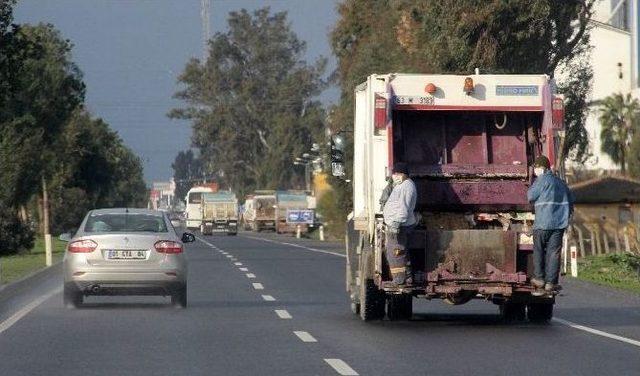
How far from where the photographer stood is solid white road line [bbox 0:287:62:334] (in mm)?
19641

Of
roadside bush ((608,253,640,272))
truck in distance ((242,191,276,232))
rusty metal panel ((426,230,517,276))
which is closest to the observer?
rusty metal panel ((426,230,517,276))

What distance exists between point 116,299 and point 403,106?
7.95 m

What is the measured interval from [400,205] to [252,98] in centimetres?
10939

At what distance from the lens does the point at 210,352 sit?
Answer: 1559 cm

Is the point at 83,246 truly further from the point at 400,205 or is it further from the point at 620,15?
the point at 620,15

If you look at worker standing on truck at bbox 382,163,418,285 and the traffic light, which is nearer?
worker standing on truck at bbox 382,163,418,285

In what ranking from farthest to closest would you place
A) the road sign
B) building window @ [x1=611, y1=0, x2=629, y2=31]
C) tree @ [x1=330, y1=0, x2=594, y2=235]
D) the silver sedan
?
1. building window @ [x1=611, y1=0, x2=629, y2=31]
2. the road sign
3. tree @ [x1=330, y1=0, x2=594, y2=235]
4. the silver sedan

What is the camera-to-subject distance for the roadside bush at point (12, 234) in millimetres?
53531

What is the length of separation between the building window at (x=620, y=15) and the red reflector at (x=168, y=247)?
8377 centimetres

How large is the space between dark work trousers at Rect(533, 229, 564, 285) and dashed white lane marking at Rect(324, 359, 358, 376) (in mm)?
4746

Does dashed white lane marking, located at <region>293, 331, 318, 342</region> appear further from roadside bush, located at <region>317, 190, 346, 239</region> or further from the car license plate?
roadside bush, located at <region>317, 190, 346, 239</region>

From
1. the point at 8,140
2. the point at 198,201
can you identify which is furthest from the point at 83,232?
the point at 198,201

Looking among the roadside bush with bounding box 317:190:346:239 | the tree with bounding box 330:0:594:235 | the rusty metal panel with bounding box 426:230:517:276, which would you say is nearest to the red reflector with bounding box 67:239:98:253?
the rusty metal panel with bounding box 426:230:517:276

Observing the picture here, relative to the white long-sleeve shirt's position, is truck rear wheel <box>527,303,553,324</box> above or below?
below
